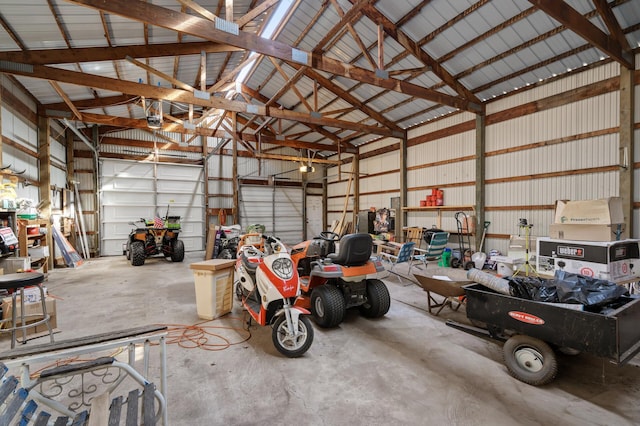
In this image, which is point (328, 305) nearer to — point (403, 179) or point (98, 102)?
point (403, 179)

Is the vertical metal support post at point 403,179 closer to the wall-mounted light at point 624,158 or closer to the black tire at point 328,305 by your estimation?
the wall-mounted light at point 624,158

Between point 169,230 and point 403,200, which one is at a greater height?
point 403,200

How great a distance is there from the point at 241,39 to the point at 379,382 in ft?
16.0

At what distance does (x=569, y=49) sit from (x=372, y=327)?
6.17 m

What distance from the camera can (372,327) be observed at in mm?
3557

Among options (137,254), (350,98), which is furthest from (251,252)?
(350,98)

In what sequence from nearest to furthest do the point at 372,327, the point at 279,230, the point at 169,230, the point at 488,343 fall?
the point at 488,343, the point at 372,327, the point at 169,230, the point at 279,230

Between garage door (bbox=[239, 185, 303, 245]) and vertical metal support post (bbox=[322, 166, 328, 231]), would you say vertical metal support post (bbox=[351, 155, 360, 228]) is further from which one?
garage door (bbox=[239, 185, 303, 245])

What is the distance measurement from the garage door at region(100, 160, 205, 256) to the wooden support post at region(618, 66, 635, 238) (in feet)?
39.8

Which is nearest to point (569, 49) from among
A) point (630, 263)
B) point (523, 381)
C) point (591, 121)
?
point (591, 121)

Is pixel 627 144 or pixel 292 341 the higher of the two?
pixel 627 144

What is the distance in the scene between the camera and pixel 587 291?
8.14 feet

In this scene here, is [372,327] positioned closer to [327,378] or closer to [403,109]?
[327,378]

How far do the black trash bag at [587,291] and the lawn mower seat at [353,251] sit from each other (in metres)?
1.90
